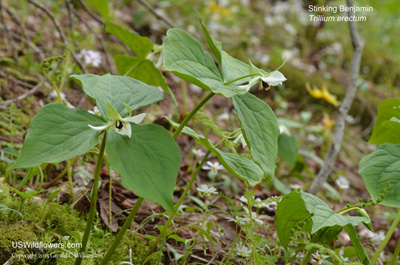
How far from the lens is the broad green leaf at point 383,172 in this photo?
123 centimetres

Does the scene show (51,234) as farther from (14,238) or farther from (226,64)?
(226,64)

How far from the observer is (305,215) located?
3.85 feet

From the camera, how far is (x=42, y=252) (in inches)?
47.1

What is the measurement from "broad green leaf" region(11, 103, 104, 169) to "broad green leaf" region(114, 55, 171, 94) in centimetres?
71

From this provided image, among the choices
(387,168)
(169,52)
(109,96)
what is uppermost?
(169,52)

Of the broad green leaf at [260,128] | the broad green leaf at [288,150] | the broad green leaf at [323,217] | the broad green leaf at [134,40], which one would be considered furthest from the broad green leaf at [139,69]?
the broad green leaf at [288,150]

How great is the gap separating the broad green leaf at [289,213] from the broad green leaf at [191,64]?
0.36 m

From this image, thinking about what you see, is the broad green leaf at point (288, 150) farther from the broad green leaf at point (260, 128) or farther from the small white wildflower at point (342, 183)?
the broad green leaf at point (260, 128)

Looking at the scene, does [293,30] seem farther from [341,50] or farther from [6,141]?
[6,141]

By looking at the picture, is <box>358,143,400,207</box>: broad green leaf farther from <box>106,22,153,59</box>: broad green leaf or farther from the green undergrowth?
<box>106,22,153,59</box>: broad green leaf

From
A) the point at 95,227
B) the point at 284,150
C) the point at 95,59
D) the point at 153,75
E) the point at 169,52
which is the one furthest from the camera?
the point at 284,150

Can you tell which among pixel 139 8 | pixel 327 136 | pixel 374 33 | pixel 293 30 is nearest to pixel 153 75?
pixel 327 136

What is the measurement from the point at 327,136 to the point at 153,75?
213 centimetres

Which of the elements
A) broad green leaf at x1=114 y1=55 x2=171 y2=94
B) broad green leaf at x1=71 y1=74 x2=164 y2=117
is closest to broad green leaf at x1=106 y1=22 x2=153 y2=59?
broad green leaf at x1=114 y1=55 x2=171 y2=94
